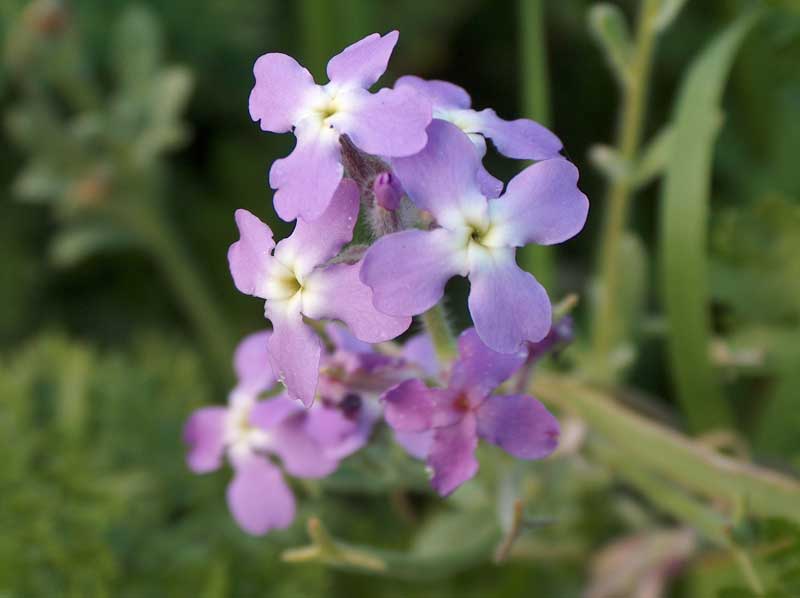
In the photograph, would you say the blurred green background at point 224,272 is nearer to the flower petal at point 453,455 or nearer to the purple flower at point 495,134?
the flower petal at point 453,455

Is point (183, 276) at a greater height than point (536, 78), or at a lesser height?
lesser

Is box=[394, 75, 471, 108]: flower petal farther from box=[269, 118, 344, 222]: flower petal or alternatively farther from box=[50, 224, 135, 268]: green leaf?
box=[50, 224, 135, 268]: green leaf

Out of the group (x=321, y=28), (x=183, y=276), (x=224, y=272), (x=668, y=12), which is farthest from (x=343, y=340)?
(x=224, y=272)

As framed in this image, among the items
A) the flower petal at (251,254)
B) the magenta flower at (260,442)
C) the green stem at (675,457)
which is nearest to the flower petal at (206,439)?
the magenta flower at (260,442)

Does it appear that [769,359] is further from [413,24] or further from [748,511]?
[413,24]

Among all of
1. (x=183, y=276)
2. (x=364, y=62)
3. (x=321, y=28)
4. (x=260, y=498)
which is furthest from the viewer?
(x=183, y=276)

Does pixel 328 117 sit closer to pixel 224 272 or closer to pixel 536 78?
pixel 536 78
